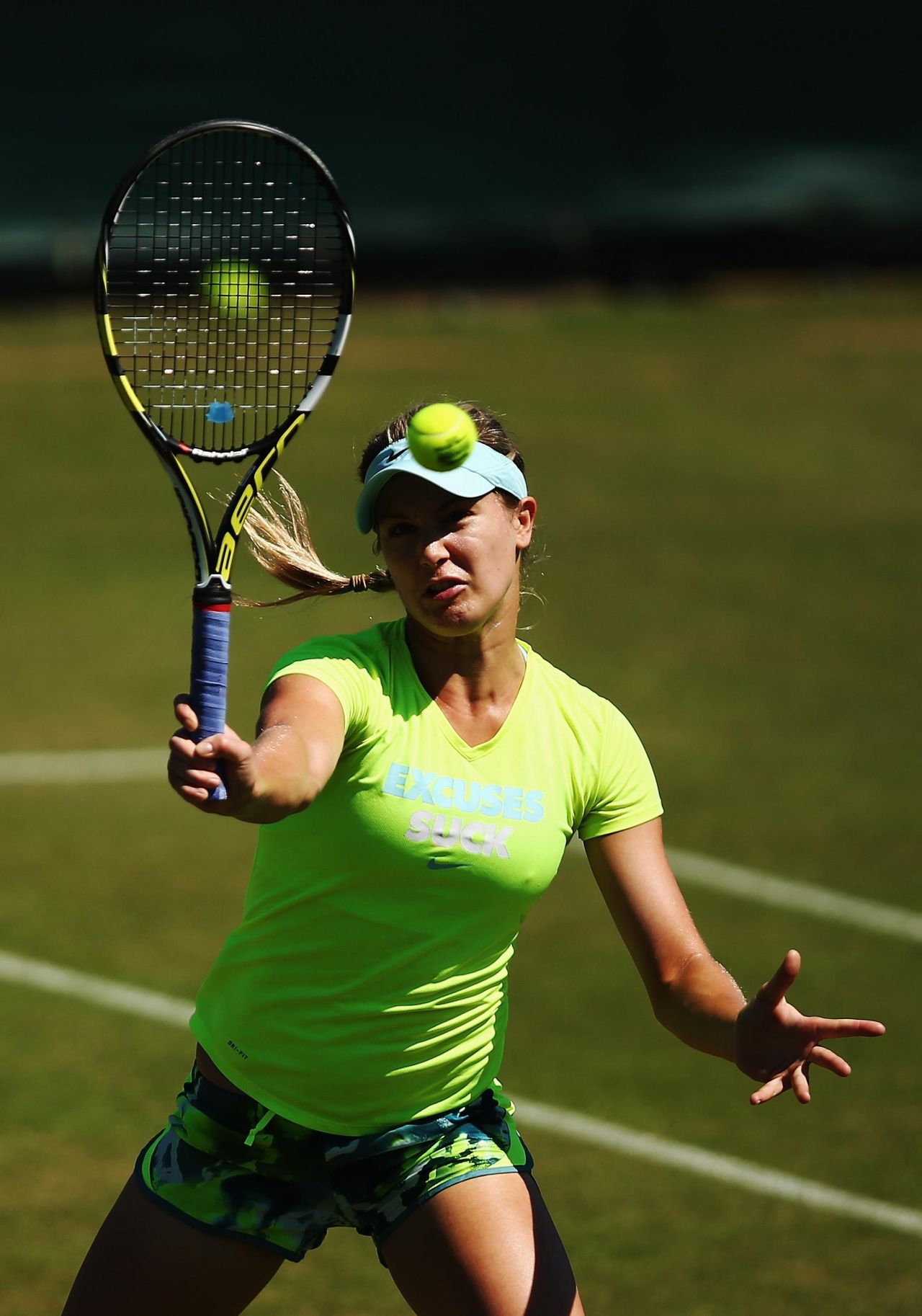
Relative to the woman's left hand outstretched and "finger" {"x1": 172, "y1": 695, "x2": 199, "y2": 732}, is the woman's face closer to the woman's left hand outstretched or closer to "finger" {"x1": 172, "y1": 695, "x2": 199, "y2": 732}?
"finger" {"x1": 172, "y1": 695, "x2": 199, "y2": 732}

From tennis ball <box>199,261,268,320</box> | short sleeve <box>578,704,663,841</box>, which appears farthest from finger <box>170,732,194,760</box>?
tennis ball <box>199,261,268,320</box>

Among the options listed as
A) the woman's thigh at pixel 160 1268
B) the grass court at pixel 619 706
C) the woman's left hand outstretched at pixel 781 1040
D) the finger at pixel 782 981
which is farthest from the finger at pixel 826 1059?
the grass court at pixel 619 706

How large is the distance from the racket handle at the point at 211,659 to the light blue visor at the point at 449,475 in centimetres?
47

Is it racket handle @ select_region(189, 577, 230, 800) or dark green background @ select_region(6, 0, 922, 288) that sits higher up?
dark green background @ select_region(6, 0, 922, 288)

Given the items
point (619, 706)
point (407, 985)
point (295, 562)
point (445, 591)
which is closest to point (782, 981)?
point (407, 985)

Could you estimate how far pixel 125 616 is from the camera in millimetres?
12812

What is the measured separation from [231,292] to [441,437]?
1517 mm

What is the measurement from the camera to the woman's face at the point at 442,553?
157 inches

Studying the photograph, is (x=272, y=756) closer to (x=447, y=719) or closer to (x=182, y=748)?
(x=182, y=748)

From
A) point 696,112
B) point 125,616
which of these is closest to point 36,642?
point 125,616

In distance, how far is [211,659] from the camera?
3564 millimetres

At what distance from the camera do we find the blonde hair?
422 centimetres

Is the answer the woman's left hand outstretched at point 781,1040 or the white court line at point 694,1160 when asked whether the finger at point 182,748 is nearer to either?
the woman's left hand outstretched at point 781,1040

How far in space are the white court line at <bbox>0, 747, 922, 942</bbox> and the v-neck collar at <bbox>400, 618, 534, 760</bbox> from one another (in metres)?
4.62
